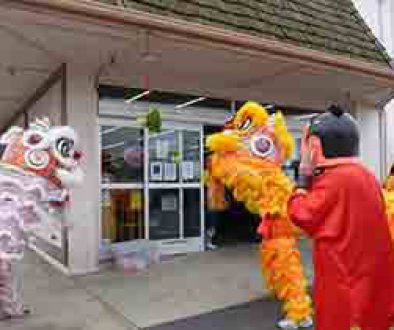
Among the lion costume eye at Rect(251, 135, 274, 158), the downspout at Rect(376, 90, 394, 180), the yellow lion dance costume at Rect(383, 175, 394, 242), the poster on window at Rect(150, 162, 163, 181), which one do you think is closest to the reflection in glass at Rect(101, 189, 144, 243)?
the poster on window at Rect(150, 162, 163, 181)

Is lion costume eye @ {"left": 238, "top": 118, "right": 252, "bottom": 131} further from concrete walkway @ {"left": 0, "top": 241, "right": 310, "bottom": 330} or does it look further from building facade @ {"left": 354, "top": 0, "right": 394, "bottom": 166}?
building facade @ {"left": 354, "top": 0, "right": 394, "bottom": 166}

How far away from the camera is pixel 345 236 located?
119 inches

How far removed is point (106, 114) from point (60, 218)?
297 cm

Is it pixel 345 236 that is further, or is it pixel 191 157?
pixel 191 157

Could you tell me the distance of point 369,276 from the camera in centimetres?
300

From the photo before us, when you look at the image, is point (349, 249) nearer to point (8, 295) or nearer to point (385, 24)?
point (8, 295)

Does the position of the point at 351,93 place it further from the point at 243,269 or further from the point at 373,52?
the point at 243,269

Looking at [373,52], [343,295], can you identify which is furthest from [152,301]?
[373,52]

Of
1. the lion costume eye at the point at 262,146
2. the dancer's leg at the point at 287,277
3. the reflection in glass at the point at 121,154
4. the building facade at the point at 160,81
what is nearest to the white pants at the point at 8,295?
the building facade at the point at 160,81

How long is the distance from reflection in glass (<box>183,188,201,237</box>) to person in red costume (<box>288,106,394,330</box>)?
549 centimetres

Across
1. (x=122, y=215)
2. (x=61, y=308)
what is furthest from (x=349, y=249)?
(x=122, y=215)

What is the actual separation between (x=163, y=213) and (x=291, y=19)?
3.72 metres

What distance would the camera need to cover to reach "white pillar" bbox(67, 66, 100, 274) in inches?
274

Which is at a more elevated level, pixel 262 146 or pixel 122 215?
pixel 262 146
